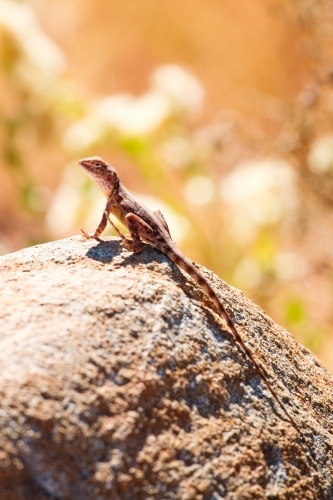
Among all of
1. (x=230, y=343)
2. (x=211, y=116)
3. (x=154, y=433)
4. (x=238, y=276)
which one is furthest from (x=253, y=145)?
(x=211, y=116)

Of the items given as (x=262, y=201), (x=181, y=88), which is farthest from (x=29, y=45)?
(x=262, y=201)

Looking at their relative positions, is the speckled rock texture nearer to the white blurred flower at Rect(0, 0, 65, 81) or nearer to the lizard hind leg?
the lizard hind leg

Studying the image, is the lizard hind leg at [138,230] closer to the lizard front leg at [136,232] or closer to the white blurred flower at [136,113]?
the lizard front leg at [136,232]

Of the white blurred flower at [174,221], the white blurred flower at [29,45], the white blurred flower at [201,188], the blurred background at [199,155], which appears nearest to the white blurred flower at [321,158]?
the blurred background at [199,155]

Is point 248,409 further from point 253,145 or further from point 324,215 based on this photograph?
point 324,215

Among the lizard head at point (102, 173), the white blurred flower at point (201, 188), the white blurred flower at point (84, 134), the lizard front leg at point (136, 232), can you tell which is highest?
the white blurred flower at point (201, 188)

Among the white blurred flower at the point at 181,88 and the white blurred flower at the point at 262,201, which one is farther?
the white blurred flower at the point at 262,201
